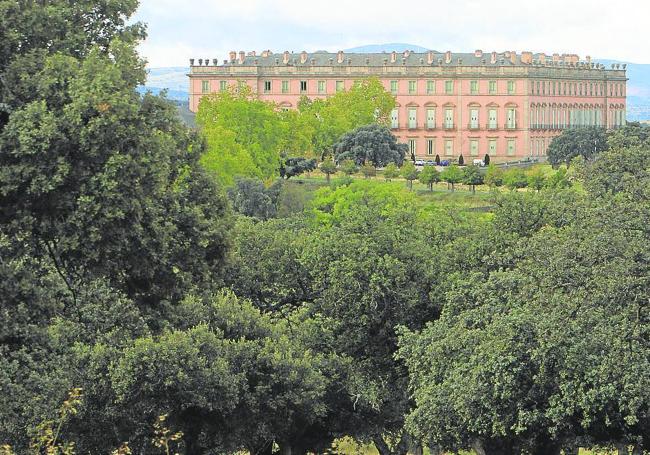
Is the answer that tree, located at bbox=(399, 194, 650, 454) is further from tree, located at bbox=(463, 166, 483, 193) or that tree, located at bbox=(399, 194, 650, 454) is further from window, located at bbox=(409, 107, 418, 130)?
window, located at bbox=(409, 107, 418, 130)

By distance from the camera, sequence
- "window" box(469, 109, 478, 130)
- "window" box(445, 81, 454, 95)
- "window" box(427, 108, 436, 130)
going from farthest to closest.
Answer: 1. "window" box(445, 81, 454, 95)
2. "window" box(427, 108, 436, 130)
3. "window" box(469, 109, 478, 130)

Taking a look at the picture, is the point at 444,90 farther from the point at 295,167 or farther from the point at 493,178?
the point at 493,178

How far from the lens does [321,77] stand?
153 metres

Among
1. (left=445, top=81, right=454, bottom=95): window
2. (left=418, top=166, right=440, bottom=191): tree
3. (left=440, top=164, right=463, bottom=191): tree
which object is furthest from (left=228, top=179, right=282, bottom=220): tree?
(left=445, top=81, right=454, bottom=95): window

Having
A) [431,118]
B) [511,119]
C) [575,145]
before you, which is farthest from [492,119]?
[575,145]

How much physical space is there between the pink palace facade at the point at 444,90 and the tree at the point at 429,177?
126 ft

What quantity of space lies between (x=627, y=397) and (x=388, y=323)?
402 inches

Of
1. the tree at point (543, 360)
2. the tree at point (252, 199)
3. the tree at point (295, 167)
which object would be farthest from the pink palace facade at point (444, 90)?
the tree at point (543, 360)

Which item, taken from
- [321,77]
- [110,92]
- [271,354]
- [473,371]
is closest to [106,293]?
[271,354]

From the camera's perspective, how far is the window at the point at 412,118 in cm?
15175

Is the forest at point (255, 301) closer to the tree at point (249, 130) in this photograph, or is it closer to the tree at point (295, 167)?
the tree at point (249, 130)

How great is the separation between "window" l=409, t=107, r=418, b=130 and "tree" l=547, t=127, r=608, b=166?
60.1 feet

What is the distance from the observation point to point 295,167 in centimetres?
11144

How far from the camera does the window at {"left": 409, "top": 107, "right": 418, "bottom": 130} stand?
498ft
